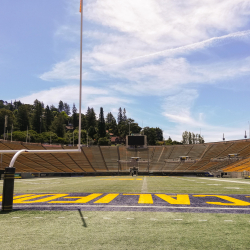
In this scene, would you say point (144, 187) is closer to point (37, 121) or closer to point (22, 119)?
point (22, 119)

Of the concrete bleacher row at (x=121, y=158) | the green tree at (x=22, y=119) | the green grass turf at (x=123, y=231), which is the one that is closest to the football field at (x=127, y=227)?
the green grass turf at (x=123, y=231)

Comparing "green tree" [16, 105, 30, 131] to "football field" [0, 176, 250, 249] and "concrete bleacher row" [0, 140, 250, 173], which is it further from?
"football field" [0, 176, 250, 249]

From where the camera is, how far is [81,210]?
6219 millimetres

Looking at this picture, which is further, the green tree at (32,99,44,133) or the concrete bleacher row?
the green tree at (32,99,44,133)

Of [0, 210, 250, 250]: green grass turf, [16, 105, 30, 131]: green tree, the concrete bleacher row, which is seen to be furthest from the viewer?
[16, 105, 30, 131]: green tree

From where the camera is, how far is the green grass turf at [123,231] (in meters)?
3.61

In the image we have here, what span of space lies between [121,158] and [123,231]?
2218 inches

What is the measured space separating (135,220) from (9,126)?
345 ft

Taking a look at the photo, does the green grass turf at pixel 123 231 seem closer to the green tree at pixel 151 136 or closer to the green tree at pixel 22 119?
the green tree at pixel 22 119

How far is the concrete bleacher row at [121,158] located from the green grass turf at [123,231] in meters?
41.8

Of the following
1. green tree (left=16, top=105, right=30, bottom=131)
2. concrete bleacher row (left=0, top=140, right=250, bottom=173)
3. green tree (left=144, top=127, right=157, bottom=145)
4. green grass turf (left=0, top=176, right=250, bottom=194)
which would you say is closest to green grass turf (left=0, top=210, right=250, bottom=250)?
green grass turf (left=0, top=176, right=250, bottom=194)

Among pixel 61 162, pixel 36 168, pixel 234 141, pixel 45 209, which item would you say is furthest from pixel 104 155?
pixel 45 209

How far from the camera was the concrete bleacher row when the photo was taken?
48500 mm

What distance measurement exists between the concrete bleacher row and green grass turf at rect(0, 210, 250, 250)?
41.8 m
